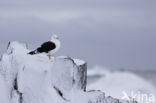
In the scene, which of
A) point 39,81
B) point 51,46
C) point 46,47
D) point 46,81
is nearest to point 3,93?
point 39,81

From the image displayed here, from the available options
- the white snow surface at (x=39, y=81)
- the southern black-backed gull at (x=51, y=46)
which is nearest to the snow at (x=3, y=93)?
the white snow surface at (x=39, y=81)

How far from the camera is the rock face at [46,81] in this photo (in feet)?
Result: 36.7

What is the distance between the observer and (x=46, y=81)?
1125 cm

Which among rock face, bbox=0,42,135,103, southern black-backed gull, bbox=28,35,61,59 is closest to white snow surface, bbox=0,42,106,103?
rock face, bbox=0,42,135,103

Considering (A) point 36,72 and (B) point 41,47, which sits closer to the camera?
(A) point 36,72

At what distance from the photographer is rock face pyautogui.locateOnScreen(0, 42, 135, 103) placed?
11172 millimetres

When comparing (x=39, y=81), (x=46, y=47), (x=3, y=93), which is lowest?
(x=3, y=93)

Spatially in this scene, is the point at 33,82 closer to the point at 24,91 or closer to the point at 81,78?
the point at 24,91

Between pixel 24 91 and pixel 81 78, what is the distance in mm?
1181

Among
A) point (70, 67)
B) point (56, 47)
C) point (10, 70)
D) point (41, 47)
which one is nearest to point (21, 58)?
point (10, 70)

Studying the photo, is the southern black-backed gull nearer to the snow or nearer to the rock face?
the rock face

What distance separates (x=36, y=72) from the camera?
11383mm

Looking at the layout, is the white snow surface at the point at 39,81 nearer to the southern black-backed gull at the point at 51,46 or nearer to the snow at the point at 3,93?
the snow at the point at 3,93

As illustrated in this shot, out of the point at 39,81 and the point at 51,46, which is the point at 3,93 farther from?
the point at 51,46
